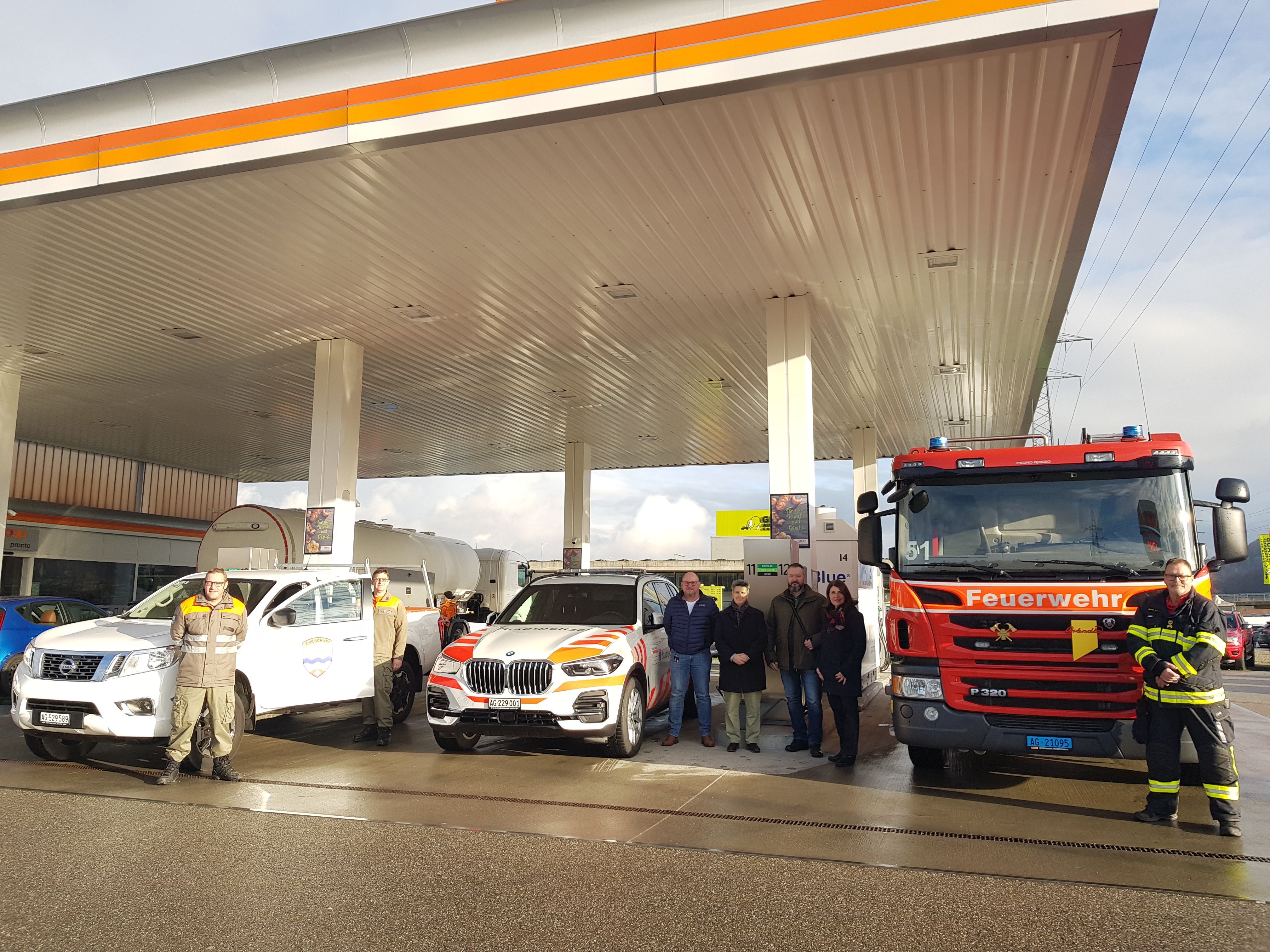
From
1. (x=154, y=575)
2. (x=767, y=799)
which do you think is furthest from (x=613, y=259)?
(x=154, y=575)

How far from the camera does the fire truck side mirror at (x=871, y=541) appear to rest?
7984 mm

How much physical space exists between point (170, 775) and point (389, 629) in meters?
2.97

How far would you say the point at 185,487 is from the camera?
101 feet

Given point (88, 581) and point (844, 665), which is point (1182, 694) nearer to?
point (844, 665)

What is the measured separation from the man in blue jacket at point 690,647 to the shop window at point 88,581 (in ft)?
66.3

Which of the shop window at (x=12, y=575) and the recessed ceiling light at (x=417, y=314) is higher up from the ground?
the recessed ceiling light at (x=417, y=314)

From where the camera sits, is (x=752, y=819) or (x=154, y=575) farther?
(x=154, y=575)

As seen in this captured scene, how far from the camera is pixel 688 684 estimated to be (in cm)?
972

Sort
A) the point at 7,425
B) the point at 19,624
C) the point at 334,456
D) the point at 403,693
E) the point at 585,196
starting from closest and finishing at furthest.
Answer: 1. the point at 585,196
2. the point at 403,693
3. the point at 19,624
4. the point at 334,456
5. the point at 7,425

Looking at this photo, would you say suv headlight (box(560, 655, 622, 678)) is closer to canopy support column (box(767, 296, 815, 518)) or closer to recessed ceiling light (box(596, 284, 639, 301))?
canopy support column (box(767, 296, 815, 518))

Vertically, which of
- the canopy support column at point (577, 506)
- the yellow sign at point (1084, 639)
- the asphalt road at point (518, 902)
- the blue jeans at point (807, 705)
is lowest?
the asphalt road at point (518, 902)

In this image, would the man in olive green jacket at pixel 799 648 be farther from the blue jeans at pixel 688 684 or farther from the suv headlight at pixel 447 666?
the suv headlight at pixel 447 666

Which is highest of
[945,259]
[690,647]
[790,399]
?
[945,259]

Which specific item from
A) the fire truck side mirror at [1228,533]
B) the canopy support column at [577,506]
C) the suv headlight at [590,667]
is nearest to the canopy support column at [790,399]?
the suv headlight at [590,667]
